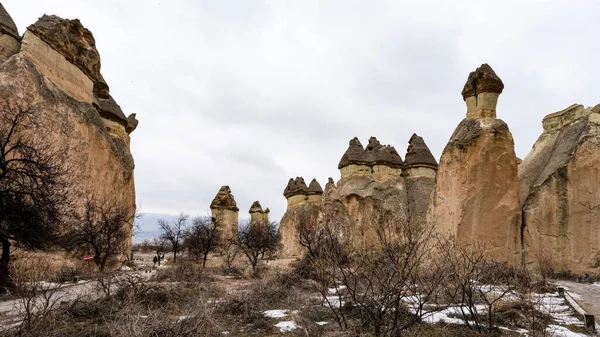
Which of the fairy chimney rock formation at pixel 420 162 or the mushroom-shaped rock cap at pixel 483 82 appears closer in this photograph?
the mushroom-shaped rock cap at pixel 483 82

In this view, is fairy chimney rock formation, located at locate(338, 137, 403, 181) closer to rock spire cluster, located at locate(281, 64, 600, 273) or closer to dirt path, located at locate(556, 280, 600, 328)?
rock spire cluster, located at locate(281, 64, 600, 273)

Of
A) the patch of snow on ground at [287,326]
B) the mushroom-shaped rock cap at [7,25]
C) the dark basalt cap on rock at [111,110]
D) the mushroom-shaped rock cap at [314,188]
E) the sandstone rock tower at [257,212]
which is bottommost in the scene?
the patch of snow on ground at [287,326]

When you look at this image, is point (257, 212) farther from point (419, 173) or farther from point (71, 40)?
point (71, 40)

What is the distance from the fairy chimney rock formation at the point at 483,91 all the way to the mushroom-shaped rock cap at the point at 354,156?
35.7 feet

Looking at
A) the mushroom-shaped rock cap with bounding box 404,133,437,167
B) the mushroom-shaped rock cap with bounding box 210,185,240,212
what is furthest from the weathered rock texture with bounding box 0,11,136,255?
the mushroom-shaped rock cap with bounding box 404,133,437,167

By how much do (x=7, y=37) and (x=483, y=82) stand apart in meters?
17.4

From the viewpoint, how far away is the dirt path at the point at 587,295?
7031mm

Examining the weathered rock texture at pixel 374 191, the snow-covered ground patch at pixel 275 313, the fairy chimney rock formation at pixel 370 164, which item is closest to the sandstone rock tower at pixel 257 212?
the weathered rock texture at pixel 374 191

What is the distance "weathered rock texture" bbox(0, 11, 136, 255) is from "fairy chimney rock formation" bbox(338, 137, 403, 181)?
521 inches

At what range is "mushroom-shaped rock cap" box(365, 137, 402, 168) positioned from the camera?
79.6 ft

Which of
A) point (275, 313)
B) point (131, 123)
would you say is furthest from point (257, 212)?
point (275, 313)

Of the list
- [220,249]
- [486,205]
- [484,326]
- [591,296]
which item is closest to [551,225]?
[486,205]

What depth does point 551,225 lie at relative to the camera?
12172 millimetres

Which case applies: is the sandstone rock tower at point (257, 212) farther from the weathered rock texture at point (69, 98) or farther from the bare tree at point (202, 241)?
the weathered rock texture at point (69, 98)
